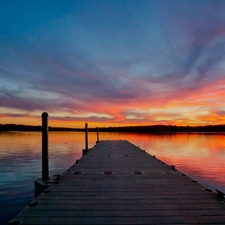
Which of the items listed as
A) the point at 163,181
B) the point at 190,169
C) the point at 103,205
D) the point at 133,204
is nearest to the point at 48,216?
the point at 103,205

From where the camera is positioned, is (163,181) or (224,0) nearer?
(163,181)

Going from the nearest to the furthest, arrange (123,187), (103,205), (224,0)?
(103,205) → (123,187) → (224,0)

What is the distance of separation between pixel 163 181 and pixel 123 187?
1607 millimetres

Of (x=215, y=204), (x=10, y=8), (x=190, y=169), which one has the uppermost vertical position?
(x=10, y=8)

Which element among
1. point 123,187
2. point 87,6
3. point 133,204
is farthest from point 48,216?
point 87,6

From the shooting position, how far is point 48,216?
416 cm

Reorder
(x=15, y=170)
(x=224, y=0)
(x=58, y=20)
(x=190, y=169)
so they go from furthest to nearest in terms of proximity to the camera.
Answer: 1. (x=190, y=169)
2. (x=15, y=170)
3. (x=58, y=20)
4. (x=224, y=0)

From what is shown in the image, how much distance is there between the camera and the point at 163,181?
7203 millimetres

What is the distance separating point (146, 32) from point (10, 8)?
947 centimetres

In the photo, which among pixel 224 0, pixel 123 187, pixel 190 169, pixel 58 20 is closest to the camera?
pixel 123 187

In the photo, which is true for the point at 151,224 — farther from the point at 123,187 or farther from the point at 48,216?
the point at 123,187

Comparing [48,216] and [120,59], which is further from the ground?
[120,59]

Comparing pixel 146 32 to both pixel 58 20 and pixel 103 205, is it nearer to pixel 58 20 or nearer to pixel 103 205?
pixel 58 20

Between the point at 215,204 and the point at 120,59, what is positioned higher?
the point at 120,59
